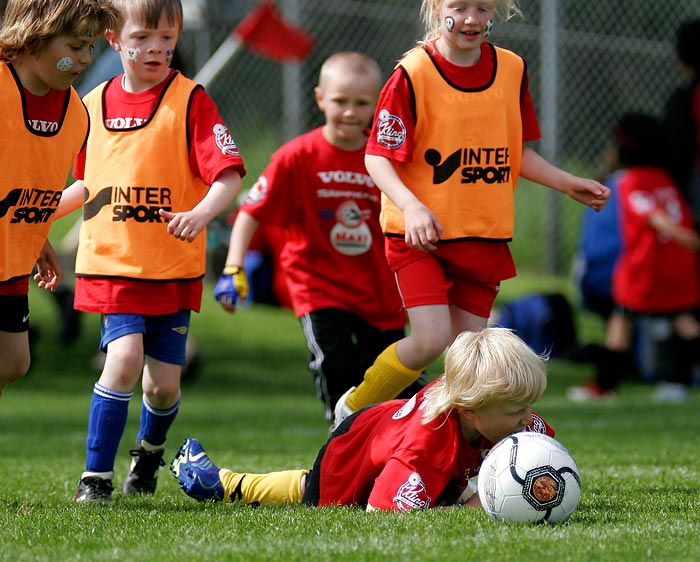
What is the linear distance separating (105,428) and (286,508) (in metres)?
0.85

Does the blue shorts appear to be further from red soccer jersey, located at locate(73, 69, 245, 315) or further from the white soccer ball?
the white soccer ball

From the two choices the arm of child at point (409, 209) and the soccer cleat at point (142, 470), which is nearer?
the arm of child at point (409, 209)

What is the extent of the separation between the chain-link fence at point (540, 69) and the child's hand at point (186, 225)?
9.00 metres

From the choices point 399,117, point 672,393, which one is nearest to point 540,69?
point 672,393

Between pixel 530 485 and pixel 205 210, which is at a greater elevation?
pixel 205 210

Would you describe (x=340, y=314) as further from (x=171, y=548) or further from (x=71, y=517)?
(x=171, y=548)

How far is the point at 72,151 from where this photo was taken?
4730mm

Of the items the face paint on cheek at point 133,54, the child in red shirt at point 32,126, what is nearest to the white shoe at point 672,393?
the face paint on cheek at point 133,54

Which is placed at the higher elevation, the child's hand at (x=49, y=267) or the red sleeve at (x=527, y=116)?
the red sleeve at (x=527, y=116)

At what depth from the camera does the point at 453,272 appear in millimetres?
5293

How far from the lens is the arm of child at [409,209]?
15.7 feet

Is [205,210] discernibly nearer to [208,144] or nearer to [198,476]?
[208,144]

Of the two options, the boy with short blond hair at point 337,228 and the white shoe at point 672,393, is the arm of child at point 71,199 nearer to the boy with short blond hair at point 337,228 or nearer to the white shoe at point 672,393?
the boy with short blond hair at point 337,228

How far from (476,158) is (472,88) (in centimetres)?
29
